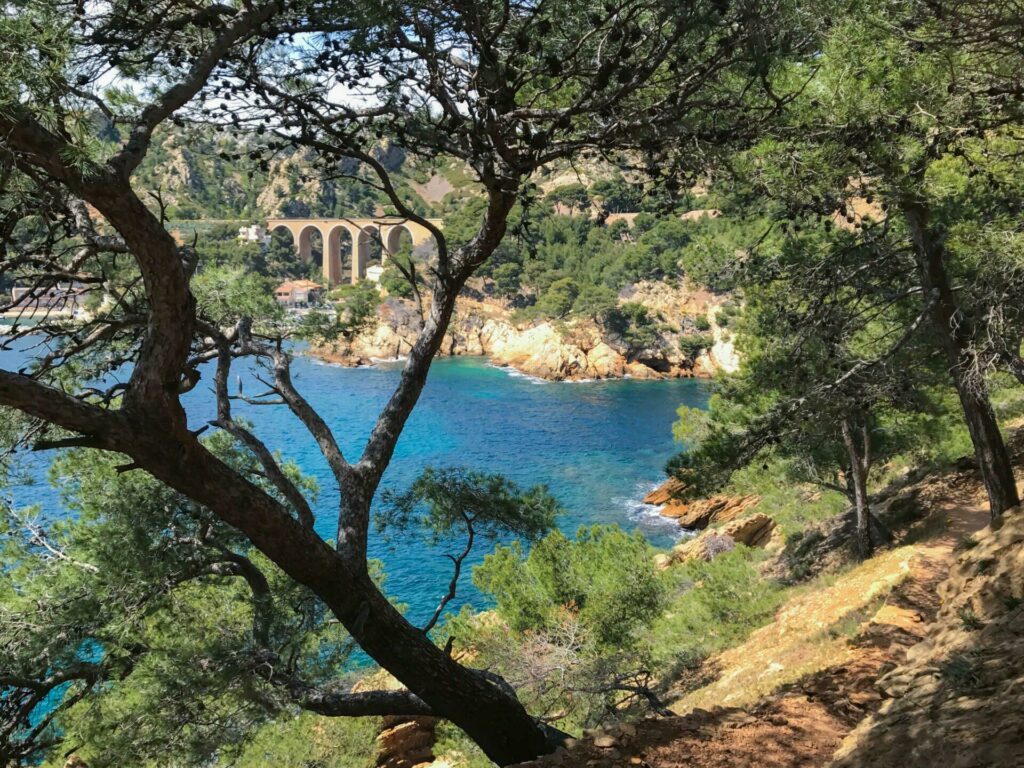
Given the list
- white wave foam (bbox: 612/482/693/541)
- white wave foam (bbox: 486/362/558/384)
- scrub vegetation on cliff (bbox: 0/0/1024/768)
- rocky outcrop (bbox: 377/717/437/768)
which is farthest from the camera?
white wave foam (bbox: 486/362/558/384)

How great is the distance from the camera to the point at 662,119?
2977mm

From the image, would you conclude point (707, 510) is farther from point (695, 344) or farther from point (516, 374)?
point (516, 374)

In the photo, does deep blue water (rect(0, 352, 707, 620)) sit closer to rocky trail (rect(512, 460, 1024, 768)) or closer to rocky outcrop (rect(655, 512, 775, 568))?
rocky outcrop (rect(655, 512, 775, 568))

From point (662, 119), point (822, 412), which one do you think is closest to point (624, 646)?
point (822, 412)

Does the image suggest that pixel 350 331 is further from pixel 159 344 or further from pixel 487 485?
pixel 159 344

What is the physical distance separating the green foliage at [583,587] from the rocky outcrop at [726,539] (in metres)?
6.20

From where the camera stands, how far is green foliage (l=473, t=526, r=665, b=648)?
330 inches

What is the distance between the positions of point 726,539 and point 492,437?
12976 mm

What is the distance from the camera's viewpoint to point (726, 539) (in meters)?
15.2

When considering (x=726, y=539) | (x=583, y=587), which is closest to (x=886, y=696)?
(x=583, y=587)

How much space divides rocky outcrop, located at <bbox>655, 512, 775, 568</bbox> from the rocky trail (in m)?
9.19

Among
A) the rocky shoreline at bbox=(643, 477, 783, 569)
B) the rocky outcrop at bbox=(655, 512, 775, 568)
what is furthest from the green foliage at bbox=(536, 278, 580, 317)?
the rocky outcrop at bbox=(655, 512, 775, 568)

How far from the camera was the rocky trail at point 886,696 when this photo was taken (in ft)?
8.11

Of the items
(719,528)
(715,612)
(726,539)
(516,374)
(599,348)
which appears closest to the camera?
(715,612)
